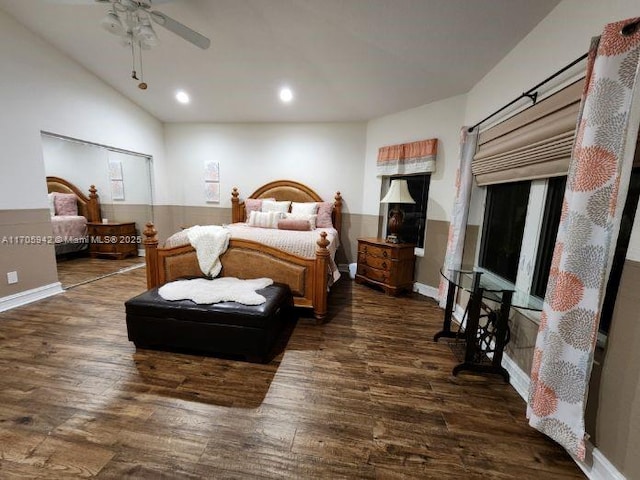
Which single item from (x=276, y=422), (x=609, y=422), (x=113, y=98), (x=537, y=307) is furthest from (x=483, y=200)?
(x=113, y=98)

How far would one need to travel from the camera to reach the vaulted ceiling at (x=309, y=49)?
84.6 inches

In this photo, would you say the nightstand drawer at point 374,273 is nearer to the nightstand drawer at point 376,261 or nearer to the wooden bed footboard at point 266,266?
the nightstand drawer at point 376,261

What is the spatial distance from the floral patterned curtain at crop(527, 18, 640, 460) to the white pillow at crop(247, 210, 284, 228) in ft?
10.5

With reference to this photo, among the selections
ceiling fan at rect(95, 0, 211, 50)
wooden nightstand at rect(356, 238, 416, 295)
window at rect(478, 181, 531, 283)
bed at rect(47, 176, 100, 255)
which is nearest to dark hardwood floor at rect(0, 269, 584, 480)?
window at rect(478, 181, 531, 283)

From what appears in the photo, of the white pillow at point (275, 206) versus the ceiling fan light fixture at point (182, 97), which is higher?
the ceiling fan light fixture at point (182, 97)

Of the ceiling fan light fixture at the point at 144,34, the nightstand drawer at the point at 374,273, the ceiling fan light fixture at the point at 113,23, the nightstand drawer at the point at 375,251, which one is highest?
the ceiling fan light fixture at the point at 144,34

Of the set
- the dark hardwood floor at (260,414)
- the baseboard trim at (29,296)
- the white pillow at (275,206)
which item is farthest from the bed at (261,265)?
the white pillow at (275,206)

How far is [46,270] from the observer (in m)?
3.14

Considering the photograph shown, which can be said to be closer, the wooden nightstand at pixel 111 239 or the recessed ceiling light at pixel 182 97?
the recessed ceiling light at pixel 182 97

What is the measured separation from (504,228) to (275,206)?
10.0ft

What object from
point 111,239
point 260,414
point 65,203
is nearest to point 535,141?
point 260,414

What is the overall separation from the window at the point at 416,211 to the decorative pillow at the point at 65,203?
468cm

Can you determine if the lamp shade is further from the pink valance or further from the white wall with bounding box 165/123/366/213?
the white wall with bounding box 165/123/366/213

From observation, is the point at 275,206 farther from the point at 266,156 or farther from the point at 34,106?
the point at 34,106
